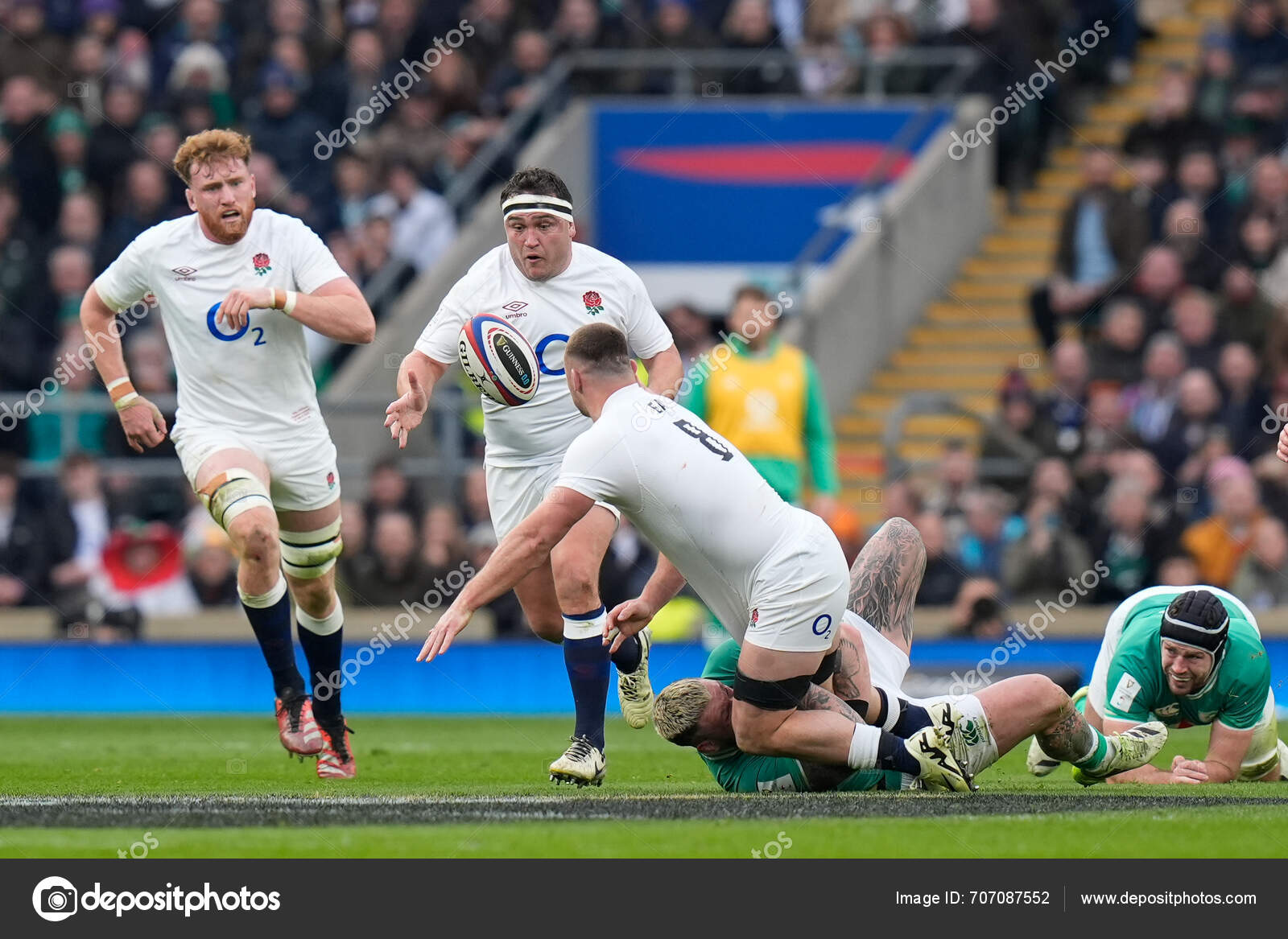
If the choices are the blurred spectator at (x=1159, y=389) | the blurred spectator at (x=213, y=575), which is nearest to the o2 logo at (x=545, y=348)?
the blurred spectator at (x=213, y=575)

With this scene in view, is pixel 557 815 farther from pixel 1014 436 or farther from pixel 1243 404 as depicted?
pixel 1243 404

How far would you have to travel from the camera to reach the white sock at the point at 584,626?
10.2m

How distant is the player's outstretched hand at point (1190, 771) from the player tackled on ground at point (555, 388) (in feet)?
8.21

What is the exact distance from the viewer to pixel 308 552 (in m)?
11.2

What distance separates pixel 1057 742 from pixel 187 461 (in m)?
4.55

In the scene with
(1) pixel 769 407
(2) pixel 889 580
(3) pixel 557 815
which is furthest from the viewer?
(1) pixel 769 407

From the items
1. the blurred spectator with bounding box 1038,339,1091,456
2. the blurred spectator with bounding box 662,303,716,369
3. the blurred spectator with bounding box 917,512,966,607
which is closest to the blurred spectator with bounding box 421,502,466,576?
the blurred spectator with bounding box 662,303,716,369

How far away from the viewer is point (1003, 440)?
60.8ft

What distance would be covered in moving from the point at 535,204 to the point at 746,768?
284cm

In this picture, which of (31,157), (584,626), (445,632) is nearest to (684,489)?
(445,632)

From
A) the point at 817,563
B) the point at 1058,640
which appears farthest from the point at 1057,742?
the point at 1058,640

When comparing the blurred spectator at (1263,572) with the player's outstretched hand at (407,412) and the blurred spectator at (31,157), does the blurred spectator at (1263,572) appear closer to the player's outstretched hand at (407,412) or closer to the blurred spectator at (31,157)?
the player's outstretched hand at (407,412)

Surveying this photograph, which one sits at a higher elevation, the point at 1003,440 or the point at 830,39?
the point at 830,39
